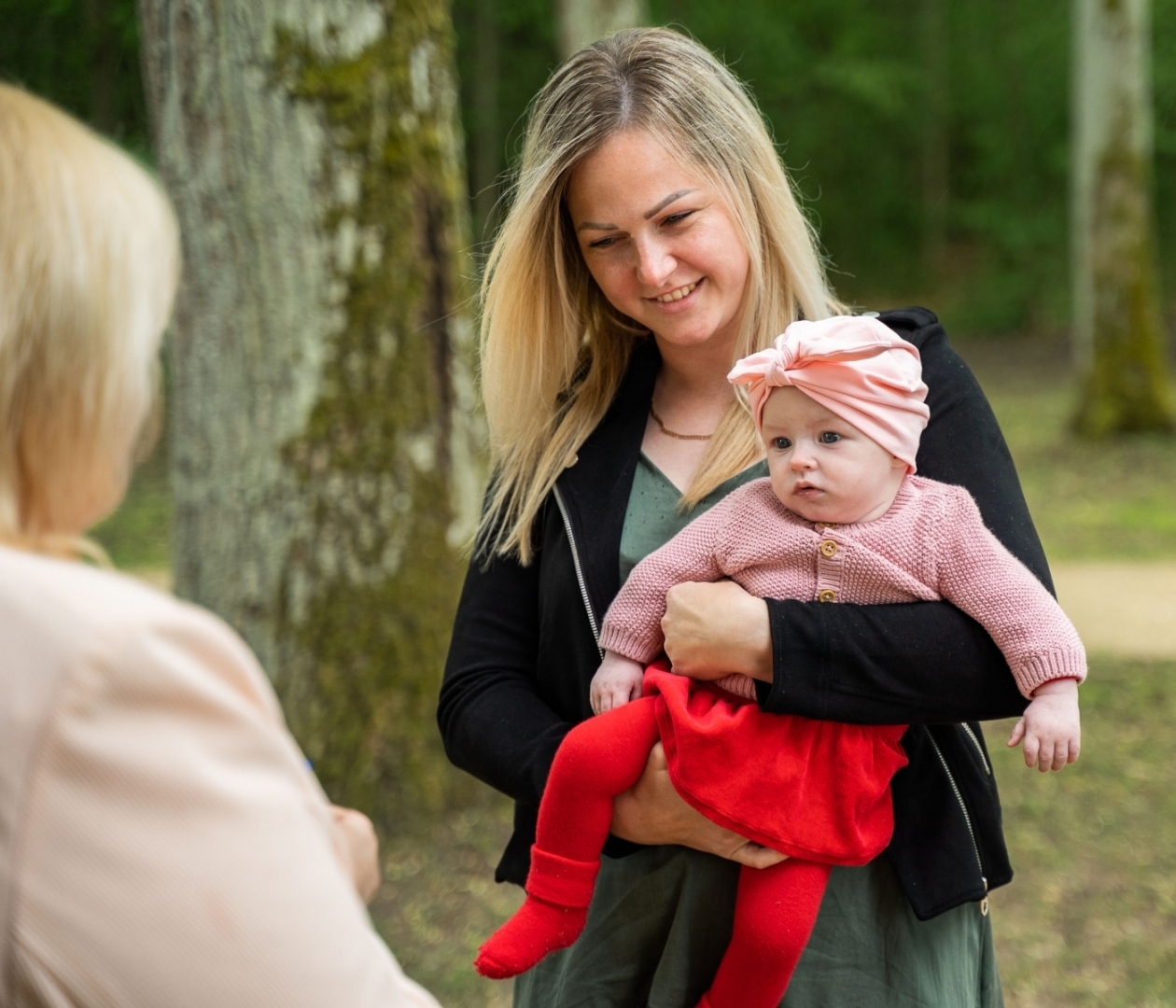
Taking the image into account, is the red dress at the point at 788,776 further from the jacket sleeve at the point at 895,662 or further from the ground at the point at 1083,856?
the ground at the point at 1083,856

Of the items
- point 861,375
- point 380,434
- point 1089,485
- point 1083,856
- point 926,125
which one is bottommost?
point 1089,485

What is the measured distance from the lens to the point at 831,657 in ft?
5.72

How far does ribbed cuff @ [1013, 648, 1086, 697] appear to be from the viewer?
1.69 m

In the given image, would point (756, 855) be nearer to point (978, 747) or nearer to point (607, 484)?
point (978, 747)

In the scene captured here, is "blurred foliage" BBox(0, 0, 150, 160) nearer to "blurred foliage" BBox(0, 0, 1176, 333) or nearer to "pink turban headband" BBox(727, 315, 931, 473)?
"pink turban headband" BBox(727, 315, 931, 473)

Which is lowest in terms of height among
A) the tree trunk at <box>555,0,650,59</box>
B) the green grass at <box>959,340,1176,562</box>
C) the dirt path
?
the green grass at <box>959,340,1176,562</box>

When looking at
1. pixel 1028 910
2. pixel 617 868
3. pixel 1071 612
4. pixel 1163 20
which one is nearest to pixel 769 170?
pixel 617 868

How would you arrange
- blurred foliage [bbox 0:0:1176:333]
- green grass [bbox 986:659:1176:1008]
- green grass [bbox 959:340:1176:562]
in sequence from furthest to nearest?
blurred foliage [bbox 0:0:1176:333]
green grass [bbox 959:340:1176:562]
green grass [bbox 986:659:1176:1008]

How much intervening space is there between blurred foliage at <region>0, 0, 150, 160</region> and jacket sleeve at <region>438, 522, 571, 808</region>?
2.49m

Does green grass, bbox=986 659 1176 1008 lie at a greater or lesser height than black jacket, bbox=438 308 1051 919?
lesser

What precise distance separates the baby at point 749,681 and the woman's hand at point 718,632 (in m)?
0.04

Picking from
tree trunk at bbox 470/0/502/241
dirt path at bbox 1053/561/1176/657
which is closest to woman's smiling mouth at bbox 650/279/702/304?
dirt path at bbox 1053/561/1176/657

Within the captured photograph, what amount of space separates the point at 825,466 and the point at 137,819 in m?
1.15

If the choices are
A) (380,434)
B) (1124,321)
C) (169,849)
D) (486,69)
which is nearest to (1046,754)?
(169,849)
